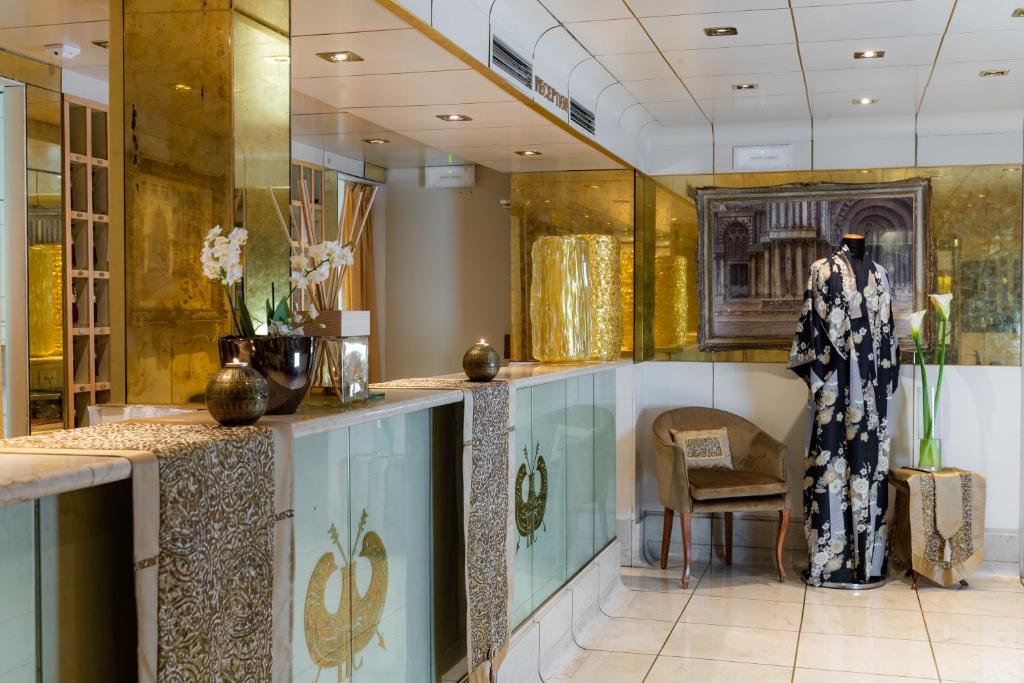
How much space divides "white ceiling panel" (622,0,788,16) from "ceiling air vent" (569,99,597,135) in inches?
39.0

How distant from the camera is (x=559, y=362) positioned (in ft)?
17.9

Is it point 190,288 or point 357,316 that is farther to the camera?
point 357,316

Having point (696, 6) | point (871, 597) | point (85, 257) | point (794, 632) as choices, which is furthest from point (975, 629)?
point (85, 257)

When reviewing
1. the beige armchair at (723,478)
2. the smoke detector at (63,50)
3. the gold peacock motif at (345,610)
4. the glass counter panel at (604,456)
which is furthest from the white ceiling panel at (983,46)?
the smoke detector at (63,50)

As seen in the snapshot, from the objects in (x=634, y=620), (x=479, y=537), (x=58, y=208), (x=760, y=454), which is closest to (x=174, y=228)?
(x=479, y=537)

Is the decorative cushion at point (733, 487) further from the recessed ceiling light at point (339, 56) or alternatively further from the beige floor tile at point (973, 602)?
the recessed ceiling light at point (339, 56)

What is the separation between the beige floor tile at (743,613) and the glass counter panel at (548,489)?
0.99 meters

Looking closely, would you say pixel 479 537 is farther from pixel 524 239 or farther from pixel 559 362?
pixel 524 239

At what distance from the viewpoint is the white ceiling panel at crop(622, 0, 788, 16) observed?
3.85 meters

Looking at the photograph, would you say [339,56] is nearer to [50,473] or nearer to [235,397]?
[235,397]

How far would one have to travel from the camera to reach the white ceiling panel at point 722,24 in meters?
4.04

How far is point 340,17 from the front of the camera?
3094 mm

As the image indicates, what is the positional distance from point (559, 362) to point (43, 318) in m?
2.45

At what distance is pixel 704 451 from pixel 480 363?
2.93 m
